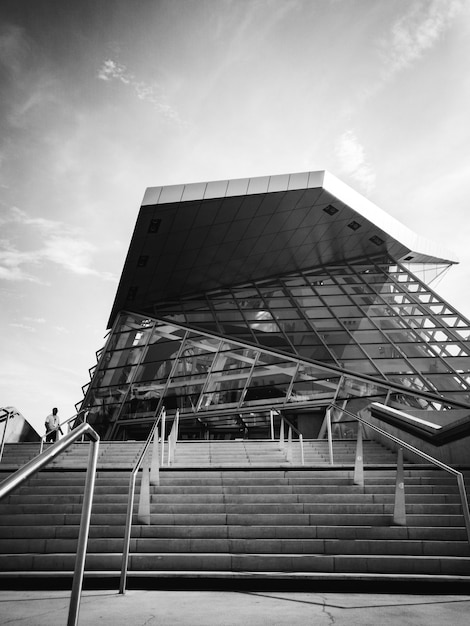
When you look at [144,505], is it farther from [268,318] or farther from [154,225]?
[268,318]

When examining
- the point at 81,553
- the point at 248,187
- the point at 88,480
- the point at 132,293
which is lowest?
the point at 81,553

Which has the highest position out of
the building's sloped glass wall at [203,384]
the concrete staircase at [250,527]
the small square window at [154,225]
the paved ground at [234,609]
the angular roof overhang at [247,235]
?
the angular roof overhang at [247,235]

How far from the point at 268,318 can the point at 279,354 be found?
9.93ft

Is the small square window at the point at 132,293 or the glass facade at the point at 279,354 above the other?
the small square window at the point at 132,293

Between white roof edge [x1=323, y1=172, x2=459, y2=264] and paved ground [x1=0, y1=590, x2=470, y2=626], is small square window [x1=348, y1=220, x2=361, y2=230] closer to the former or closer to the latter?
white roof edge [x1=323, y1=172, x2=459, y2=264]

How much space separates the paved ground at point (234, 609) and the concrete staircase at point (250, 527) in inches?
14.9

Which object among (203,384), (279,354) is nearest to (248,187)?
(279,354)

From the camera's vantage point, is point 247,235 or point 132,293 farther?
point 132,293

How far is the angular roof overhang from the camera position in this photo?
16.6 metres

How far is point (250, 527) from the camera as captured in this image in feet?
16.7

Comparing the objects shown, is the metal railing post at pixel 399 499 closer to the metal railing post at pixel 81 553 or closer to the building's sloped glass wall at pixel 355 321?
the metal railing post at pixel 81 553

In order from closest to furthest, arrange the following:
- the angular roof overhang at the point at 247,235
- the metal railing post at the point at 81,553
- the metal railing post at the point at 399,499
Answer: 1. the metal railing post at the point at 81,553
2. the metal railing post at the point at 399,499
3. the angular roof overhang at the point at 247,235

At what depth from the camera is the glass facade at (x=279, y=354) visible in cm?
1630

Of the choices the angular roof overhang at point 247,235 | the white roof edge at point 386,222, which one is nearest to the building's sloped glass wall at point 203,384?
the angular roof overhang at point 247,235
